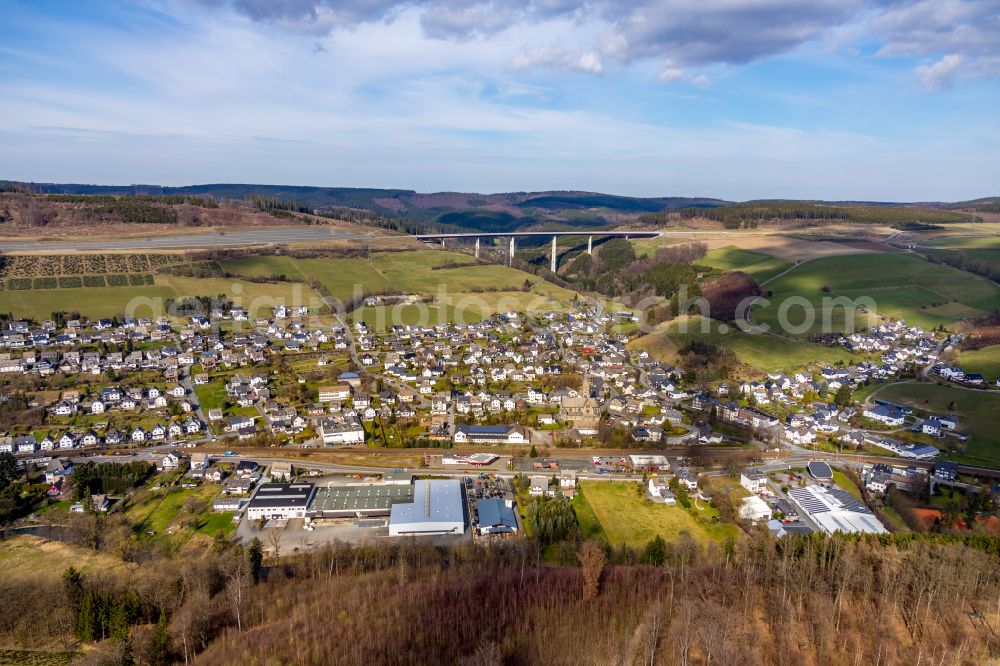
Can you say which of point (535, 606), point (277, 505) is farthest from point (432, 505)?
point (535, 606)

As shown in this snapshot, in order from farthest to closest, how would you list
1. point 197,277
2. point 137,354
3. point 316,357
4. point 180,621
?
point 197,277 < point 316,357 < point 137,354 < point 180,621

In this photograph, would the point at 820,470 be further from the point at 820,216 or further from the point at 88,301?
the point at 820,216

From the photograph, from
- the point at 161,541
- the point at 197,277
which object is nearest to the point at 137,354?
the point at 197,277

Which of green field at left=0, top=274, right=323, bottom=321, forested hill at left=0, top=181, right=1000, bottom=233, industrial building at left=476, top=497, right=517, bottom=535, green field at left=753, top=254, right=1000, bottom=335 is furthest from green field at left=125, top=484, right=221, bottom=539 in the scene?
forested hill at left=0, top=181, right=1000, bottom=233

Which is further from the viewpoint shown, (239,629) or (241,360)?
(241,360)

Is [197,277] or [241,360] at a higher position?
[197,277]

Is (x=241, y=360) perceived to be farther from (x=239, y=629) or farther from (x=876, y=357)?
(x=876, y=357)
